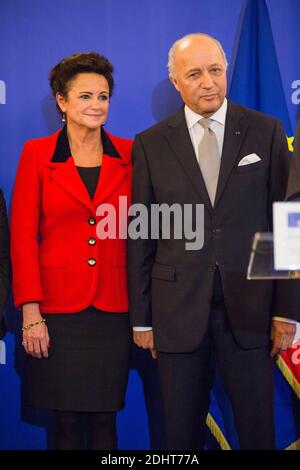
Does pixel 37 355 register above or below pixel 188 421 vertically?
above

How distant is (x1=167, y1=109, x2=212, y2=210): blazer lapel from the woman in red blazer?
0.31 meters

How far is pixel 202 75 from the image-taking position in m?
2.52

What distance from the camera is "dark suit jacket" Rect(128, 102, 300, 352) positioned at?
2.41 m

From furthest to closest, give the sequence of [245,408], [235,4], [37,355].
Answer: [235,4], [37,355], [245,408]

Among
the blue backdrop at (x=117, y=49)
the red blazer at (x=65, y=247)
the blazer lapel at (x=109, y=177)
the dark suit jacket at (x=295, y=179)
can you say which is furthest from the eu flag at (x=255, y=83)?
the dark suit jacket at (x=295, y=179)

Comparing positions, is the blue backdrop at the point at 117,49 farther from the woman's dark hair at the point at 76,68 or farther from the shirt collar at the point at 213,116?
the shirt collar at the point at 213,116

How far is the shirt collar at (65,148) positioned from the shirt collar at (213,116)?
0.36 meters

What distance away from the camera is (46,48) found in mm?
3197

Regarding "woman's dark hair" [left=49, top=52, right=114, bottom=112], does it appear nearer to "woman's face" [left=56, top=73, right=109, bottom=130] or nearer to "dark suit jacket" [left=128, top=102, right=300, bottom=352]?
"woman's face" [left=56, top=73, right=109, bottom=130]

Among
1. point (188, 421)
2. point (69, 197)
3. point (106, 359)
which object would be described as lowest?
point (188, 421)

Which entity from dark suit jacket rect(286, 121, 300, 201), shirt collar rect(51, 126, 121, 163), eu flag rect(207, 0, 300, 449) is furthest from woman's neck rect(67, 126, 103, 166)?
dark suit jacket rect(286, 121, 300, 201)
